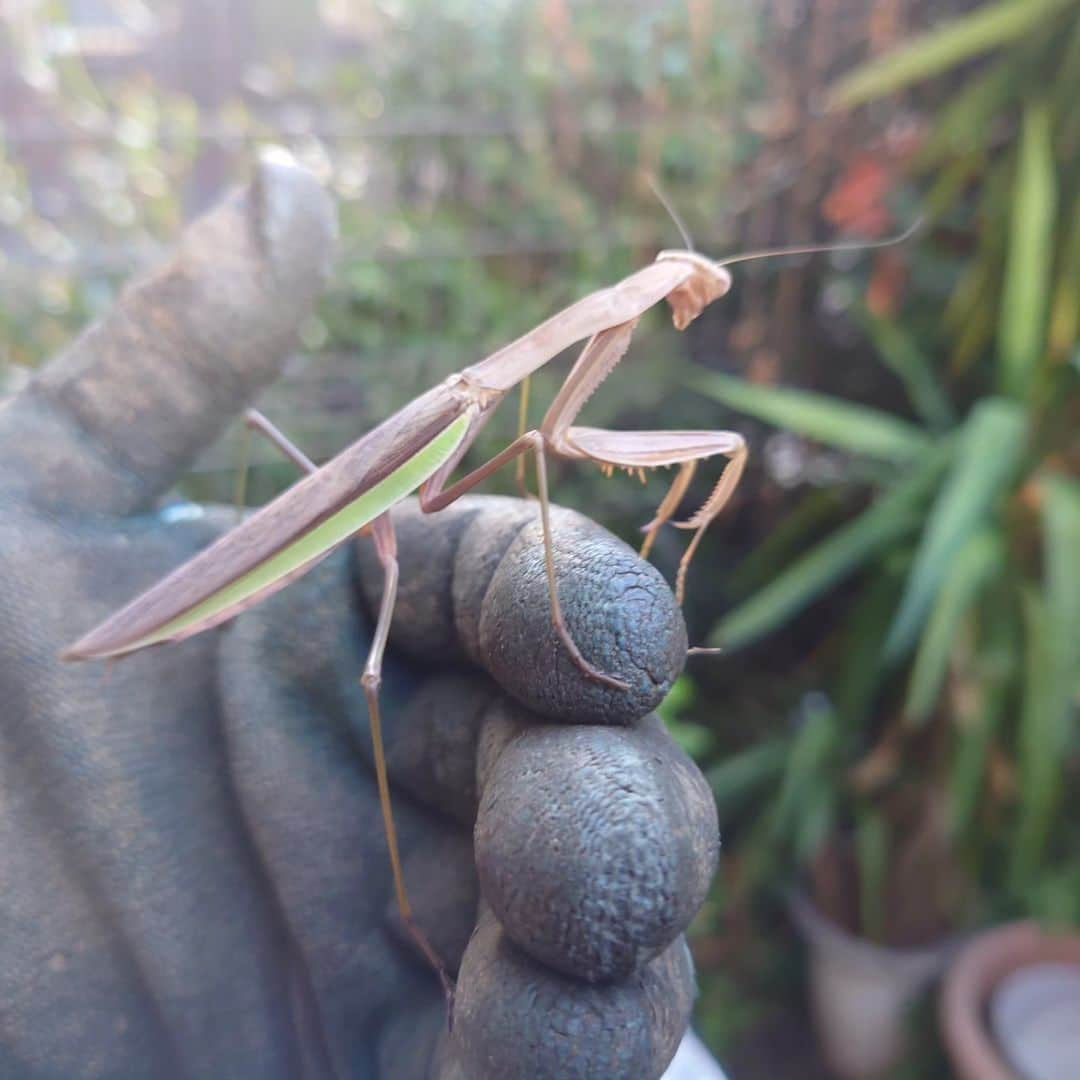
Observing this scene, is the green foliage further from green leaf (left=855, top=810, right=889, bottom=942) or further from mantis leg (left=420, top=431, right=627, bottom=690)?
mantis leg (left=420, top=431, right=627, bottom=690)

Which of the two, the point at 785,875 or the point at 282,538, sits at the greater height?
the point at 282,538

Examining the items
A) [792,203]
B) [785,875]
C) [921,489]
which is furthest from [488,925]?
[792,203]

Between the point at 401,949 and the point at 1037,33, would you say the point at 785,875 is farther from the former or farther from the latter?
the point at 1037,33

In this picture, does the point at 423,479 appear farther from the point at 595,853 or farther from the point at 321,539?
the point at 595,853

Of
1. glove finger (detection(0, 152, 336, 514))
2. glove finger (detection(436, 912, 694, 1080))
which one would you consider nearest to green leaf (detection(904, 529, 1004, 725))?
glove finger (detection(436, 912, 694, 1080))

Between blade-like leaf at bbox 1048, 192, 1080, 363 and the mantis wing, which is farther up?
blade-like leaf at bbox 1048, 192, 1080, 363

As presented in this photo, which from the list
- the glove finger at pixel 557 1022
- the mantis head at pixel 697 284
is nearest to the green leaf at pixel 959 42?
the mantis head at pixel 697 284
